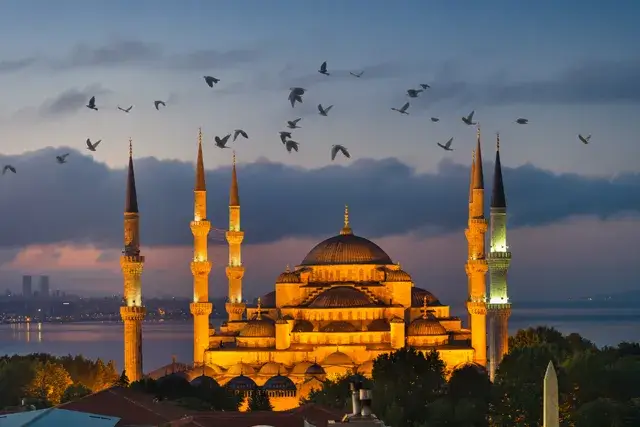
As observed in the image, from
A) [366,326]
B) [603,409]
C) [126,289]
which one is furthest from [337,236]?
[603,409]

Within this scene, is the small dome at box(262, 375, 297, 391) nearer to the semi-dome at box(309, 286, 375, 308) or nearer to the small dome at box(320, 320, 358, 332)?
the small dome at box(320, 320, 358, 332)

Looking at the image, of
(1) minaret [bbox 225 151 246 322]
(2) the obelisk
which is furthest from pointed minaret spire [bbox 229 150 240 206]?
(2) the obelisk

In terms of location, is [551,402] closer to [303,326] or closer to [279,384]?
[279,384]

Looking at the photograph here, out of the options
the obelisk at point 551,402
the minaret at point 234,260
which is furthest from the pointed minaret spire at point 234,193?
the obelisk at point 551,402

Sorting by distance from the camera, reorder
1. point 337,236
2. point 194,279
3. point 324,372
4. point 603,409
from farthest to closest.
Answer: point 337,236 → point 194,279 → point 324,372 → point 603,409

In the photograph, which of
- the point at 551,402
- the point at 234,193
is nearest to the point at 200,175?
the point at 234,193

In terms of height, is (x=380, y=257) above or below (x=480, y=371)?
above

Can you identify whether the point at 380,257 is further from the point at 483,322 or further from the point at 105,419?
the point at 105,419
